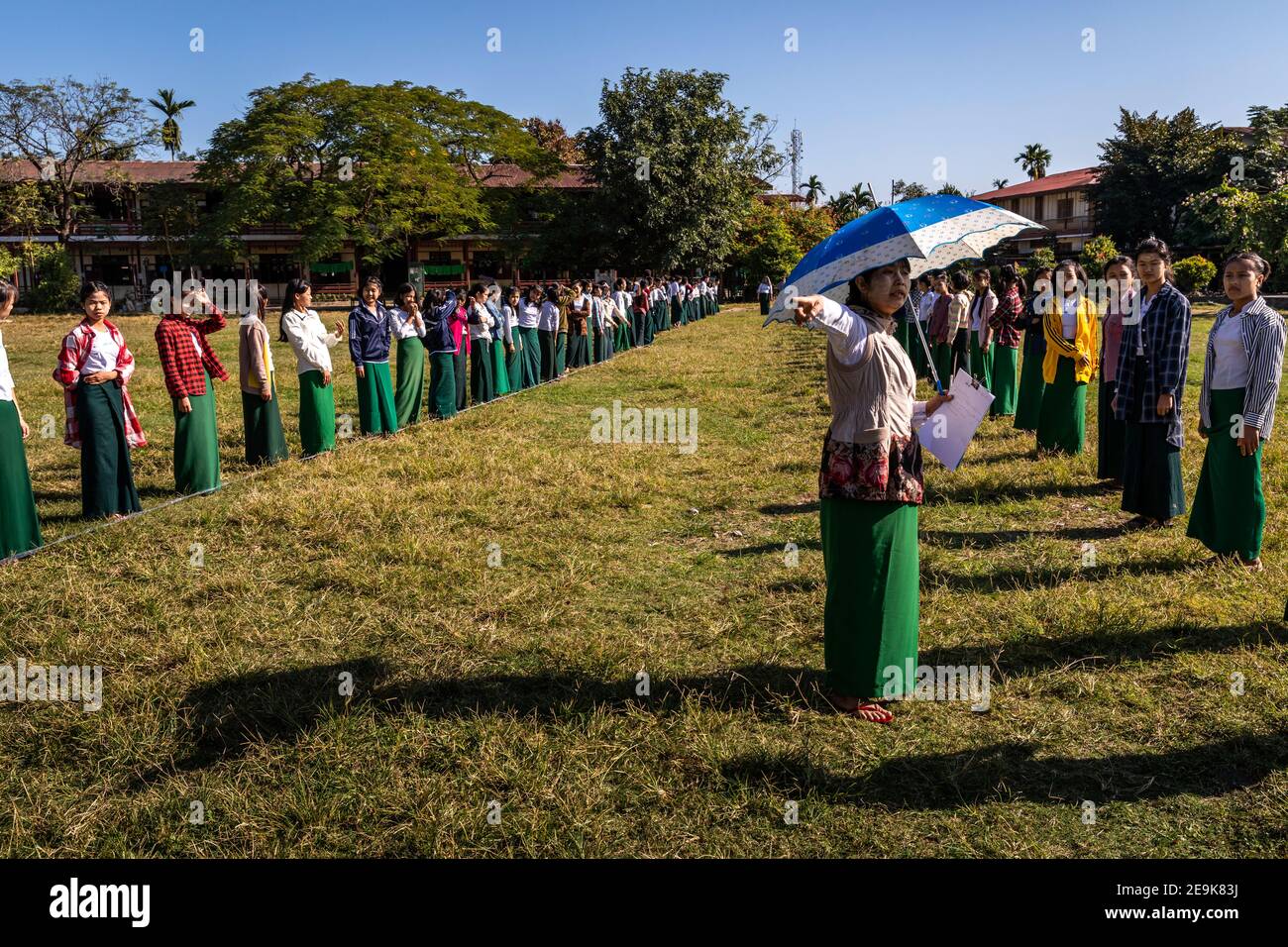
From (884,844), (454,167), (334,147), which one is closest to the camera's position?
(884,844)

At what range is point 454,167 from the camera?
131 feet

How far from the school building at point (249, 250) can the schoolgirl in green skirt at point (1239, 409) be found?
37579 mm

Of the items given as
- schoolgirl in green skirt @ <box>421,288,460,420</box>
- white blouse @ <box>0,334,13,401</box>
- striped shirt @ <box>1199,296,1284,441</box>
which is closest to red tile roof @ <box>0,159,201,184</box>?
schoolgirl in green skirt @ <box>421,288,460,420</box>

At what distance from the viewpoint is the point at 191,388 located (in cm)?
759

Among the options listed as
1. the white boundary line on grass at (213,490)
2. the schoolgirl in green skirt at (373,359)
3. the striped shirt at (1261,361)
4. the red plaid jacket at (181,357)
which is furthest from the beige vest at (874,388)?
the schoolgirl in green skirt at (373,359)

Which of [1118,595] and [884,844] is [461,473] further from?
[884,844]

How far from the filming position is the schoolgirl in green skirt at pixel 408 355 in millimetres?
10398

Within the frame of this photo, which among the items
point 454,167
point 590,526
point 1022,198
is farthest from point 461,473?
point 1022,198

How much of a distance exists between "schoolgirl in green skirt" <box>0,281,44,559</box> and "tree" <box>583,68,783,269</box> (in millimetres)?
31703

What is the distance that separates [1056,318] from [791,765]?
6099mm

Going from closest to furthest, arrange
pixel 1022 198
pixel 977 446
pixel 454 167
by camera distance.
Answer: pixel 977 446 → pixel 454 167 → pixel 1022 198

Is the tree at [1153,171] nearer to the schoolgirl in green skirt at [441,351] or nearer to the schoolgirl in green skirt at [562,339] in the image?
the schoolgirl in green skirt at [562,339]

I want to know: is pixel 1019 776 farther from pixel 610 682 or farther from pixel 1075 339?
pixel 1075 339

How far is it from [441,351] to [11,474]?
5791 millimetres
